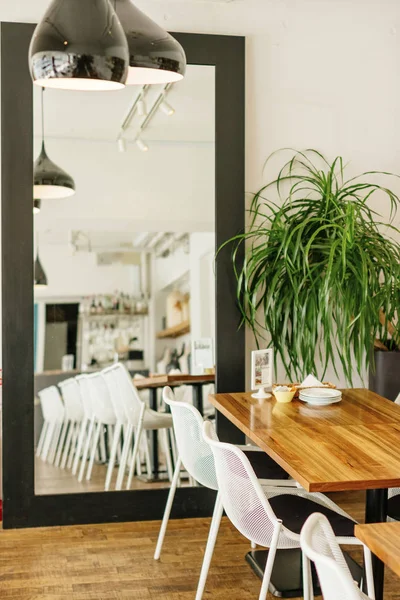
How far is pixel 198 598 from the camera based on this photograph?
3.18m

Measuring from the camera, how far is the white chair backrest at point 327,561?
1.51 meters

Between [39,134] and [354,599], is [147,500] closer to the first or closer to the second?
[39,134]

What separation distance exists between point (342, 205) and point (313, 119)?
620mm

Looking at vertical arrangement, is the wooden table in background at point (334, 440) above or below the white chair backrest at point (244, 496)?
above

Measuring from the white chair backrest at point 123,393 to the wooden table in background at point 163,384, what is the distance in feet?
0.18

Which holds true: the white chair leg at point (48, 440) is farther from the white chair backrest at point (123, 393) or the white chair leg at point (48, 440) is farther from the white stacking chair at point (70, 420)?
the white chair backrest at point (123, 393)

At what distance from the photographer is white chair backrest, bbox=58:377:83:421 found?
174 inches

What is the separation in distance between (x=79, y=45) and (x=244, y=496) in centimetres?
155

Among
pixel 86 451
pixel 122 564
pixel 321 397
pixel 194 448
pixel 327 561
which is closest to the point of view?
pixel 327 561

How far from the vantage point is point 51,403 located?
4359 mm

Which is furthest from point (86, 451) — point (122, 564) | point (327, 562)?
point (327, 562)

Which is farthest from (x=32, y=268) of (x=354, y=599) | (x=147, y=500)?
(x=354, y=599)

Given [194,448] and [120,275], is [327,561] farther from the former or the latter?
[120,275]

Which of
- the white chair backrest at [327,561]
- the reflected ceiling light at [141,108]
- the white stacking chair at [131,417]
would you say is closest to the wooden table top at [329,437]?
the white chair backrest at [327,561]
